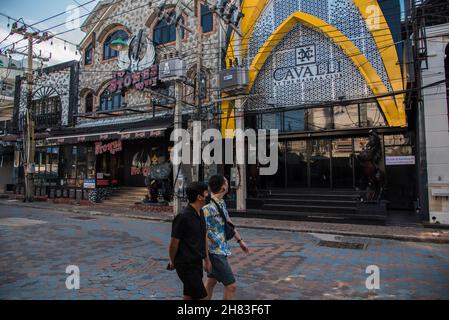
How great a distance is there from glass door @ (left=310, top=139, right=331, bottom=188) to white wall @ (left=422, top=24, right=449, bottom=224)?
4.65 m

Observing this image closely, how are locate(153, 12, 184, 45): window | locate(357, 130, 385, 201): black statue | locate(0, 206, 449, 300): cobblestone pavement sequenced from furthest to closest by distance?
locate(153, 12, 184, 45): window, locate(357, 130, 385, 201): black statue, locate(0, 206, 449, 300): cobblestone pavement

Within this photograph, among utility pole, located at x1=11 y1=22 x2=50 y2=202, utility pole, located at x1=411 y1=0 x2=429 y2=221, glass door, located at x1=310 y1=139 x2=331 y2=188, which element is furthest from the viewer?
utility pole, located at x1=11 y1=22 x2=50 y2=202

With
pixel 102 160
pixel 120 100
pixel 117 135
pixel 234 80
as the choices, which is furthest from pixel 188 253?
pixel 102 160

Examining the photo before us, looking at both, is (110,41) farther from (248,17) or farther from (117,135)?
(248,17)

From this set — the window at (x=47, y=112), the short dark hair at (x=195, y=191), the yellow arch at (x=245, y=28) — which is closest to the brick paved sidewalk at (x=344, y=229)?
the yellow arch at (x=245, y=28)

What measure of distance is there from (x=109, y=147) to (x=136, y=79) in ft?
14.5

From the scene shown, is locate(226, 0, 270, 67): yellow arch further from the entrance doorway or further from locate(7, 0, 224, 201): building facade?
the entrance doorway

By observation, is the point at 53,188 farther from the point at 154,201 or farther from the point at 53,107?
the point at 154,201

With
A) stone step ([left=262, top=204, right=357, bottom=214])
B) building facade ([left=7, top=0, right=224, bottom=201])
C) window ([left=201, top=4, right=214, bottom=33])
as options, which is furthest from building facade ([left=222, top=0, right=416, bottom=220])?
building facade ([left=7, top=0, right=224, bottom=201])

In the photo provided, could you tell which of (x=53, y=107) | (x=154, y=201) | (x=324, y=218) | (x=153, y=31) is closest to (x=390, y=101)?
(x=324, y=218)

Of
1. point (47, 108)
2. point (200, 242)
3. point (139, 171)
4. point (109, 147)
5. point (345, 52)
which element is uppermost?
point (345, 52)

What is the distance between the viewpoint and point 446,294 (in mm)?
5383

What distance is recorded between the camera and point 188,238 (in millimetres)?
3658

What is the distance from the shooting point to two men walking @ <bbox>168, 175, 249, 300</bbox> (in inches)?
143
